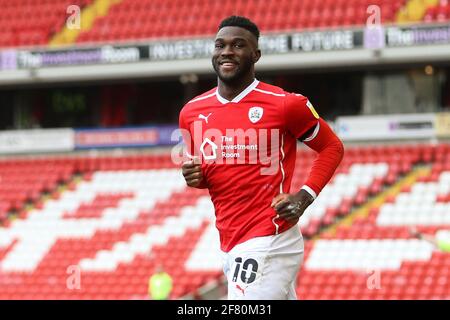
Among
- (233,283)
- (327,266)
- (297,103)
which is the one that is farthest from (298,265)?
(327,266)

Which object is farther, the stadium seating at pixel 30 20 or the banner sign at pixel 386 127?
the stadium seating at pixel 30 20

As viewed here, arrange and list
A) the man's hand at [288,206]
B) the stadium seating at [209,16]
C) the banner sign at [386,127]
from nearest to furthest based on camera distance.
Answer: the man's hand at [288,206] < the banner sign at [386,127] < the stadium seating at [209,16]

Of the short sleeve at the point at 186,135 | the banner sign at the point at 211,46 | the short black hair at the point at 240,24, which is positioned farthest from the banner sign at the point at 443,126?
the short black hair at the point at 240,24

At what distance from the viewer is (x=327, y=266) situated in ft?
50.0

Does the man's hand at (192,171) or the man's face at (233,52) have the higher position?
the man's face at (233,52)

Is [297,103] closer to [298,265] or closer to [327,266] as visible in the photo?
[298,265]

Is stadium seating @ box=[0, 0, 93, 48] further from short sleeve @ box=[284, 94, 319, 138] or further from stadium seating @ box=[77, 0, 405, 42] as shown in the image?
short sleeve @ box=[284, 94, 319, 138]

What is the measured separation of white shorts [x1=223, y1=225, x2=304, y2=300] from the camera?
197 inches

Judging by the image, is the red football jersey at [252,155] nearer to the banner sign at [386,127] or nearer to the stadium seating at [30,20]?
the banner sign at [386,127]

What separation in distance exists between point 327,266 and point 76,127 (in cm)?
805

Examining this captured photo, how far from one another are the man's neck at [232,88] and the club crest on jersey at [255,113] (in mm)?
120

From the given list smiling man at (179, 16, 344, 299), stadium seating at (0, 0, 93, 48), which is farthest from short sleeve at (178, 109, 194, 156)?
stadium seating at (0, 0, 93, 48)

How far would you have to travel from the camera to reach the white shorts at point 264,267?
5.00 metres

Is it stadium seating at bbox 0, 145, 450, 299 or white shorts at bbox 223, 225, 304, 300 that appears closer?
white shorts at bbox 223, 225, 304, 300
